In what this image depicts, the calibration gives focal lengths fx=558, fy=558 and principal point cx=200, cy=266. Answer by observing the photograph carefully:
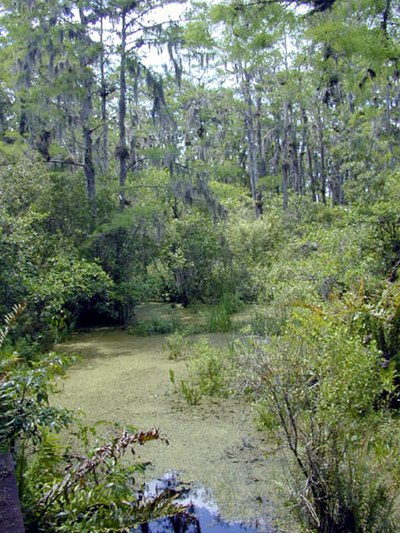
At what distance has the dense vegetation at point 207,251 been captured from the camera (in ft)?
9.86

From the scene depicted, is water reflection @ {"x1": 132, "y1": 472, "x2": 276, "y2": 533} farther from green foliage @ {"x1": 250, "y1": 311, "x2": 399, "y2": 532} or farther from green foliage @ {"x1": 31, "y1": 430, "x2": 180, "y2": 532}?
green foliage @ {"x1": 250, "y1": 311, "x2": 399, "y2": 532}

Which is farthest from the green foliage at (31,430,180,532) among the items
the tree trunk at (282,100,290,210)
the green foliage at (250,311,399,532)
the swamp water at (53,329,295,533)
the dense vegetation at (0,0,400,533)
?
the tree trunk at (282,100,290,210)

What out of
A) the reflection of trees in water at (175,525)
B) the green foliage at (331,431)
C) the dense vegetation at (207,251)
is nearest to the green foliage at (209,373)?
the dense vegetation at (207,251)

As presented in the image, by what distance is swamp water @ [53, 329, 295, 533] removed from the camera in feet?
11.6

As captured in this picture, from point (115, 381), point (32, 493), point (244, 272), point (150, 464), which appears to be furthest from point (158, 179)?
point (32, 493)

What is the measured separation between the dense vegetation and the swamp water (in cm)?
29

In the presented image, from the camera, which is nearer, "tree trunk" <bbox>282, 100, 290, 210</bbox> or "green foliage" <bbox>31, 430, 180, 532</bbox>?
"green foliage" <bbox>31, 430, 180, 532</bbox>

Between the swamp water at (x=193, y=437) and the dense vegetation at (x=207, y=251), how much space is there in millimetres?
292

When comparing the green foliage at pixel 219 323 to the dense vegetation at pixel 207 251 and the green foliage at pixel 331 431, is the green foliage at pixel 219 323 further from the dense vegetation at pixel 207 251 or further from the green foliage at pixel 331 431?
the green foliage at pixel 331 431

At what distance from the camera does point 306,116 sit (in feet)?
85.6

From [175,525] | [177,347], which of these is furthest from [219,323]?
[175,525]

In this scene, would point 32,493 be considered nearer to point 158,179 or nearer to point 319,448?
point 319,448

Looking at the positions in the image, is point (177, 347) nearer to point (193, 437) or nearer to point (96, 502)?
point (193, 437)

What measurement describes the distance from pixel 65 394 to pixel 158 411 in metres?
1.18
